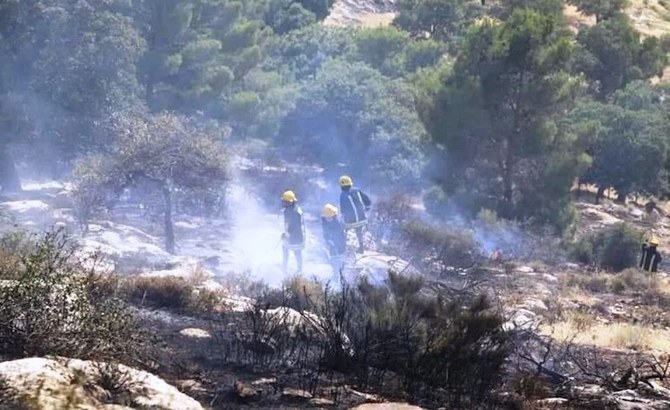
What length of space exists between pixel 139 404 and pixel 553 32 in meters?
21.9

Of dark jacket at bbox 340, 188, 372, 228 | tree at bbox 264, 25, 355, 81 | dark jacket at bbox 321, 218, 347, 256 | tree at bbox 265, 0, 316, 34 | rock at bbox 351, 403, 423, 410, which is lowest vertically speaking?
rock at bbox 351, 403, 423, 410

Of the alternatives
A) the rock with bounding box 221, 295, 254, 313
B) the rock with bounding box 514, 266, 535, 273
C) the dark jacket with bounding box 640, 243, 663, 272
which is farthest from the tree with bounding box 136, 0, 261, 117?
the rock with bounding box 221, 295, 254, 313

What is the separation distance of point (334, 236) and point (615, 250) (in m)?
11.2

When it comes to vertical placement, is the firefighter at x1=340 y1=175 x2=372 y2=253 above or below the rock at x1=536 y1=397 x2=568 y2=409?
above

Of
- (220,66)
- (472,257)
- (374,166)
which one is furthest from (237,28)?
(472,257)

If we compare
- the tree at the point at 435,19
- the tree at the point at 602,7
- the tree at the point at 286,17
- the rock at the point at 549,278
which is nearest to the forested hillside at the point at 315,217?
the rock at the point at 549,278

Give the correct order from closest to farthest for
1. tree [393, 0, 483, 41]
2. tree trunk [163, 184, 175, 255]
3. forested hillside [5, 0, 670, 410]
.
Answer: forested hillside [5, 0, 670, 410], tree trunk [163, 184, 175, 255], tree [393, 0, 483, 41]

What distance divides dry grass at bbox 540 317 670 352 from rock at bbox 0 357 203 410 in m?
7.07

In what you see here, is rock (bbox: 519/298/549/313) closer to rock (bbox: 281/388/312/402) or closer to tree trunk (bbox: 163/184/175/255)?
tree trunk (bbox: 163/184/175/255)

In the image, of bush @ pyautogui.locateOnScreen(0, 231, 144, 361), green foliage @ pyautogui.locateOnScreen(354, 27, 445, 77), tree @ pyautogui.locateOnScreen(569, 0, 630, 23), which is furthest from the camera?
tree @ pyautogui.locateOnScreen(569, 0, 630, 23)

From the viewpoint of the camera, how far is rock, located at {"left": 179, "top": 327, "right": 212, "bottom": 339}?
9125 mm

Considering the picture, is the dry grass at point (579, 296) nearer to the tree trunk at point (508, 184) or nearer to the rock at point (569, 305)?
the rock at point (569, 305)

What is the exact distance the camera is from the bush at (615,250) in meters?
23.4

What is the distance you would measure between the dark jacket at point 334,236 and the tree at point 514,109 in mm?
11011
